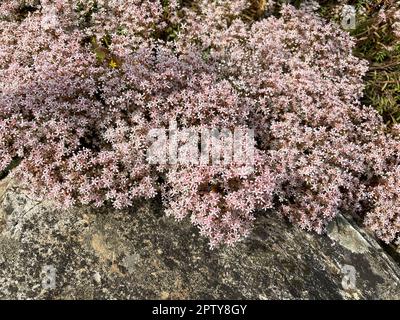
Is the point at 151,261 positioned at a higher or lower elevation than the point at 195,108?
lower

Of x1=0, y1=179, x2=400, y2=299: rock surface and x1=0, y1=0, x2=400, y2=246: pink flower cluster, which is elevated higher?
x1=0, y1=0, x2=400, y2=246: pink flower cluster

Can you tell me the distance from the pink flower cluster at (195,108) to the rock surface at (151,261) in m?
0.22

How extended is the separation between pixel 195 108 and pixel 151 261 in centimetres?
231

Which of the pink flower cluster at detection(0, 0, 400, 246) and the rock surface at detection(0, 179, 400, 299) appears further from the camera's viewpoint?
the pink flower cluster at detection(0, 0, 400, 246)

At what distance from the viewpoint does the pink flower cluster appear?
5.93 m

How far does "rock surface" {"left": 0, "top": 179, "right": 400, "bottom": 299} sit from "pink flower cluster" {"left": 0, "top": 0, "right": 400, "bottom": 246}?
221 millimetres

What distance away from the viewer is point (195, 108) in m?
6.51

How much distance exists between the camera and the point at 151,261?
5.36m

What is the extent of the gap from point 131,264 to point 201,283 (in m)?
0.85

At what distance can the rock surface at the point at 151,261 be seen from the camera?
5.11 m

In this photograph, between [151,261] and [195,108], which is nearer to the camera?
[151,261]
